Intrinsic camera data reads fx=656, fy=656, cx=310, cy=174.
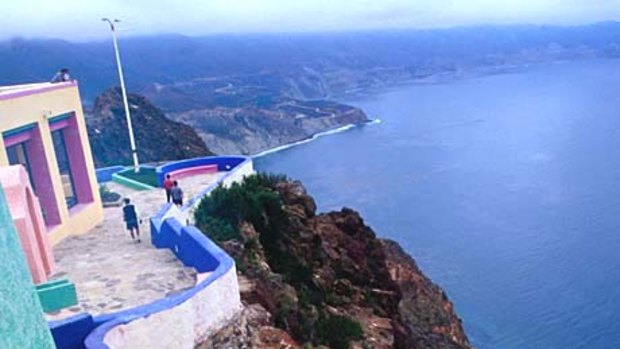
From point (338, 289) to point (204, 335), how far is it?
5.73 metres

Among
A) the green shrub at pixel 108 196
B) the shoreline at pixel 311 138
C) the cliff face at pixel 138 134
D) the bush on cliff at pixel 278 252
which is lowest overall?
the shoreline at pixel 311 138

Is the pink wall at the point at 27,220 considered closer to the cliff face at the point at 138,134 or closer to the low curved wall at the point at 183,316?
the low curved wall at the point at 183,316

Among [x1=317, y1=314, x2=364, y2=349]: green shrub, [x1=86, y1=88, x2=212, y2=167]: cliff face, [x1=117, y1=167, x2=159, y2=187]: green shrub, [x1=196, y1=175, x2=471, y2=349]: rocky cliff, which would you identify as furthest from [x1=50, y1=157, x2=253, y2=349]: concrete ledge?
[x1=86, y1=88, x2=212, y2=167]: cliff face

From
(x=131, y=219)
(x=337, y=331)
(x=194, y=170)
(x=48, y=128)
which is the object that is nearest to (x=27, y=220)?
(x=131, y=219)

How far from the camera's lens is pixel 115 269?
10.5m

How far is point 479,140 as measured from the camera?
85.0m

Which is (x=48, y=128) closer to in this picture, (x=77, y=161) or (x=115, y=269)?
(x=77, y=161)

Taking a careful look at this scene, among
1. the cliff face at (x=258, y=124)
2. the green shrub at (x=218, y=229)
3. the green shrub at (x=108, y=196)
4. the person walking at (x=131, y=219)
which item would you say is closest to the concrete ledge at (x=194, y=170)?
the green shrub at (x=108, y=196)

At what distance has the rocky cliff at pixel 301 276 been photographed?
10.0m

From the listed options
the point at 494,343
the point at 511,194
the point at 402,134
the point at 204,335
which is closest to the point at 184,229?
the point at 204,335

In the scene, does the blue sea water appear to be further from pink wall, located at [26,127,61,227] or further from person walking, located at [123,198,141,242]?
pink wall, located at [26,127,61,227]

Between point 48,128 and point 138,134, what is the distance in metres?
Result: 46.4

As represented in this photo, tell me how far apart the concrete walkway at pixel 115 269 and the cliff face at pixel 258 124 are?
82.2 m

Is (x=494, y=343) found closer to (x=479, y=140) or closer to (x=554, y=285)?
(x=554, y=285)
